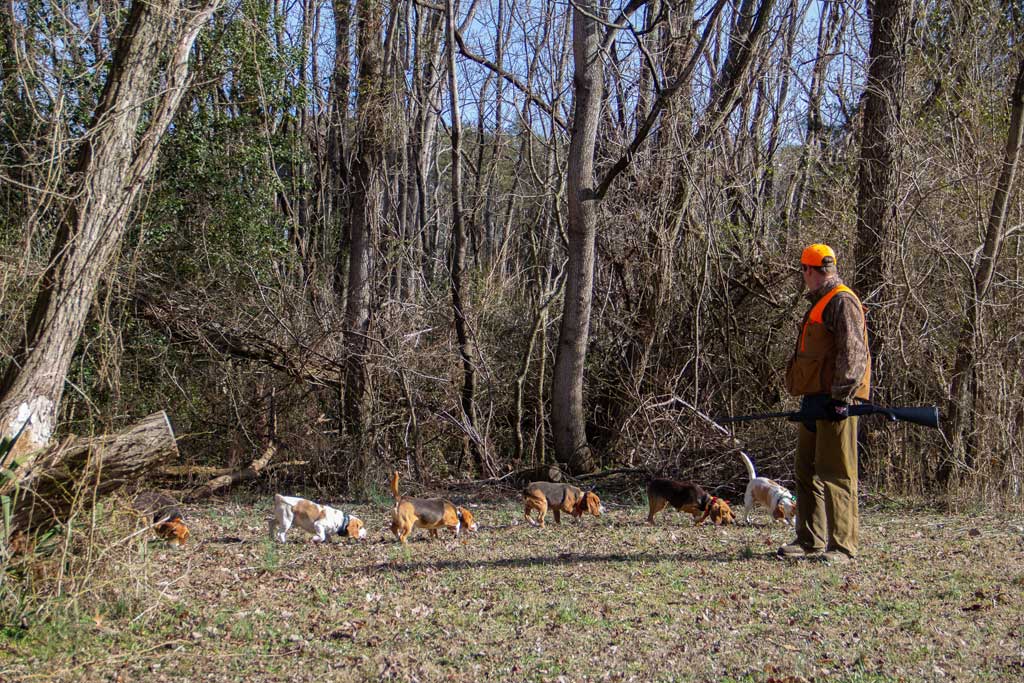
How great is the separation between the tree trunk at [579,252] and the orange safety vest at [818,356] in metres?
4.83

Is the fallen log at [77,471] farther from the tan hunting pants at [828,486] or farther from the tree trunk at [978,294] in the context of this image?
the tree trunk at [978,294]

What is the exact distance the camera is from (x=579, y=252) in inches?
471

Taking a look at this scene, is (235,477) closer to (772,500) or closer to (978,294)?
(772,500)

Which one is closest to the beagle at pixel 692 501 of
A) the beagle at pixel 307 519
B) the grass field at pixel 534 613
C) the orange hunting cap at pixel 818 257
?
the grass field at pixel 534 613

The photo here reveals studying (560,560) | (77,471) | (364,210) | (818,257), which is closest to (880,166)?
(818,257)

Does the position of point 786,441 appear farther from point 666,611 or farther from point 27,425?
point 27,425

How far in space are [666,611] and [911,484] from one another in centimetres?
539

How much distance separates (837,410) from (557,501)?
299cm

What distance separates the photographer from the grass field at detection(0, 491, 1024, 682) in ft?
17.5

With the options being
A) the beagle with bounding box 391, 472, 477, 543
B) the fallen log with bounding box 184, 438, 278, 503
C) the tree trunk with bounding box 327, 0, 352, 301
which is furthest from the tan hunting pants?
the tree trunk with bounding box 327, 0, 352, 301

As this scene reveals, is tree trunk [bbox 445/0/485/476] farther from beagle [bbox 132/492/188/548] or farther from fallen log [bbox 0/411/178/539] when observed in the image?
fallen log [bbox 0/411/178/539]

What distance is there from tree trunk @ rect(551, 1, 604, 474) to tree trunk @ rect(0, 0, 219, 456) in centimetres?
468

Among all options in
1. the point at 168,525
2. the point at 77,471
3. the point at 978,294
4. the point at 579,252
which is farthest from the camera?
the point at 579,252

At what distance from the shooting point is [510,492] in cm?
1186
